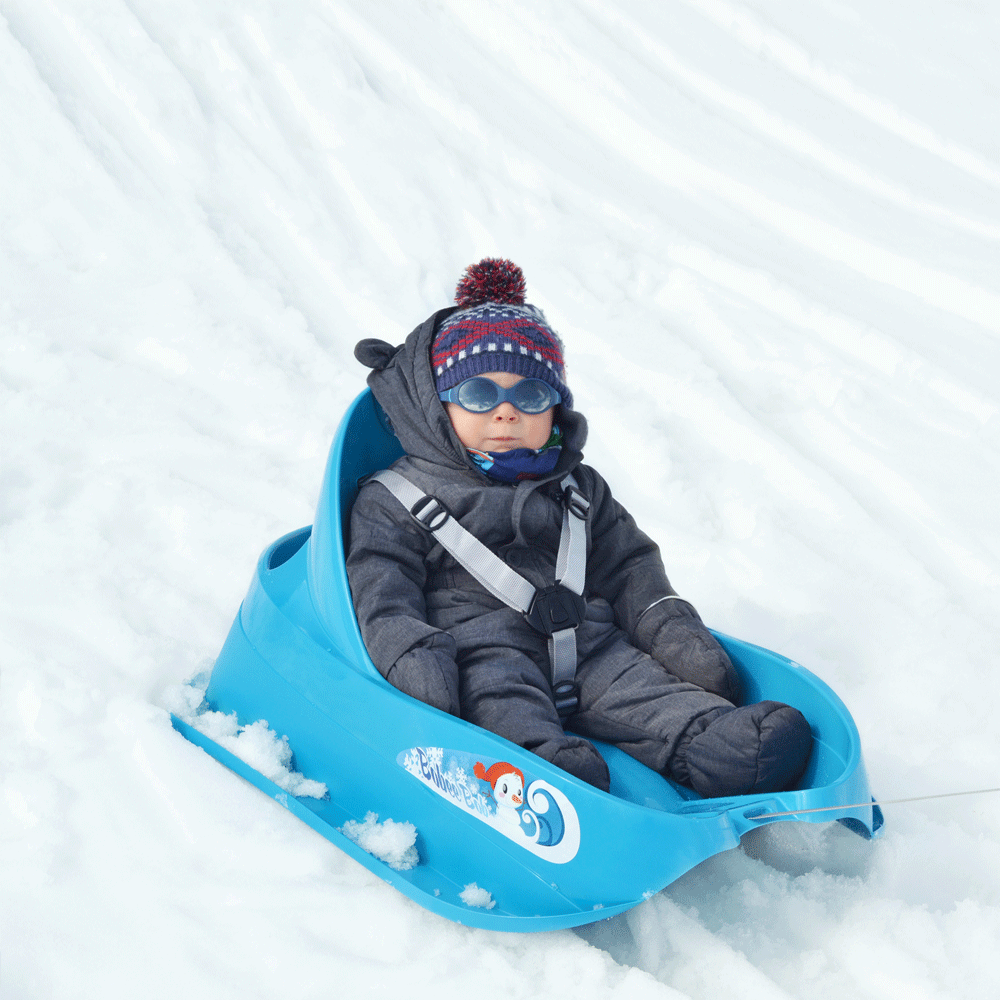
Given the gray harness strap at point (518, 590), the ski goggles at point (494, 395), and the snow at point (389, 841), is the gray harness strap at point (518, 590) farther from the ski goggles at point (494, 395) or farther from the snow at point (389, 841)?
the snow at point (389, 841)

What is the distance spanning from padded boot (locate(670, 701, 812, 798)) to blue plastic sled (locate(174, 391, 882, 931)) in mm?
38

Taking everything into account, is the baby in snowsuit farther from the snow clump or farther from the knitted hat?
the snow clump

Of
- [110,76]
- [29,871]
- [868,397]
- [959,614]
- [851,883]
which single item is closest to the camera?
[29,871]

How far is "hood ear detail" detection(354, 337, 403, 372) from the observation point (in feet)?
5.71

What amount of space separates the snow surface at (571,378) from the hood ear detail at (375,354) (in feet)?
1.90

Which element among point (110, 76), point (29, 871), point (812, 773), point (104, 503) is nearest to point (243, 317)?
point (104, 503)

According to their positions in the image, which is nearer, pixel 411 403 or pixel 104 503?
pixel 411 403

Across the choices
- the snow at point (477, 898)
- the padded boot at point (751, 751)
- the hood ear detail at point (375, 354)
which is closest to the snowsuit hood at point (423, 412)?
the hood ear detail at point (375, 354)

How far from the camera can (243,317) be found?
2.94 meters

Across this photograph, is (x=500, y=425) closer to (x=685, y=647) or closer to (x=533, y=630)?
(x=533, y=630)

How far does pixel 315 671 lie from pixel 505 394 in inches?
20.0

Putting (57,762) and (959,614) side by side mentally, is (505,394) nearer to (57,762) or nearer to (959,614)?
(57,762)

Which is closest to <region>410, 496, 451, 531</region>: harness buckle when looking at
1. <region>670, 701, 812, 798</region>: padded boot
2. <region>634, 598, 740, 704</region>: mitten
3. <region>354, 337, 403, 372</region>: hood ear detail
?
<region>354, 337, 403, 372</region>: hood ear detail

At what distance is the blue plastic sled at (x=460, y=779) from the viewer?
1.26 m
